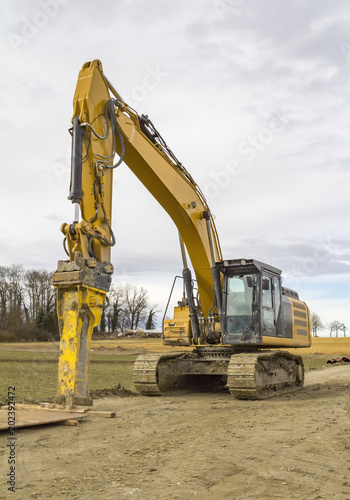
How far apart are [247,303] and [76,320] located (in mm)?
5017

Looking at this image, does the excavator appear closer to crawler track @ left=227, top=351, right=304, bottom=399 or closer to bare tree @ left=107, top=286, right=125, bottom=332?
crawler track @ left=227, top=351, right=304, bottom=399

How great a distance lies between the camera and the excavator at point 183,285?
8227 millimetres

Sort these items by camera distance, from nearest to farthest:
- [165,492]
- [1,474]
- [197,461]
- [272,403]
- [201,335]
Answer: [165,492]
[1,474]
[197,461]
[272,403]
[201,335]

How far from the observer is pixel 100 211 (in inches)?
365

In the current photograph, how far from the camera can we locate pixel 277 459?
579cm

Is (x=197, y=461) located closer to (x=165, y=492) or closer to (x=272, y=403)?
(x=165, y=492)

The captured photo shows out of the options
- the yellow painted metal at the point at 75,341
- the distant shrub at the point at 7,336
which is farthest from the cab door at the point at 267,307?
the distant shrub at the point at 7,336

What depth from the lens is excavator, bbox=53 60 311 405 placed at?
8.23m

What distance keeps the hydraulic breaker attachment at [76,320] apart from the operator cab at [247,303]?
167 inches

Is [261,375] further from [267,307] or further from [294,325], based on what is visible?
[294,325]

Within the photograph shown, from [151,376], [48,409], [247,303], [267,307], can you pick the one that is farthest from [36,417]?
[267,307]

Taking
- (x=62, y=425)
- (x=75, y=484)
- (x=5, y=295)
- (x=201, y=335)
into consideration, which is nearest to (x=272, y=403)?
(x=201, y=335)

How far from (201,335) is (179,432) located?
5.30 meters

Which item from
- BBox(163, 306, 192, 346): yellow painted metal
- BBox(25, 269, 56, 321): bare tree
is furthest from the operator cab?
BBox(25, 269, 56, 321): bare tree
